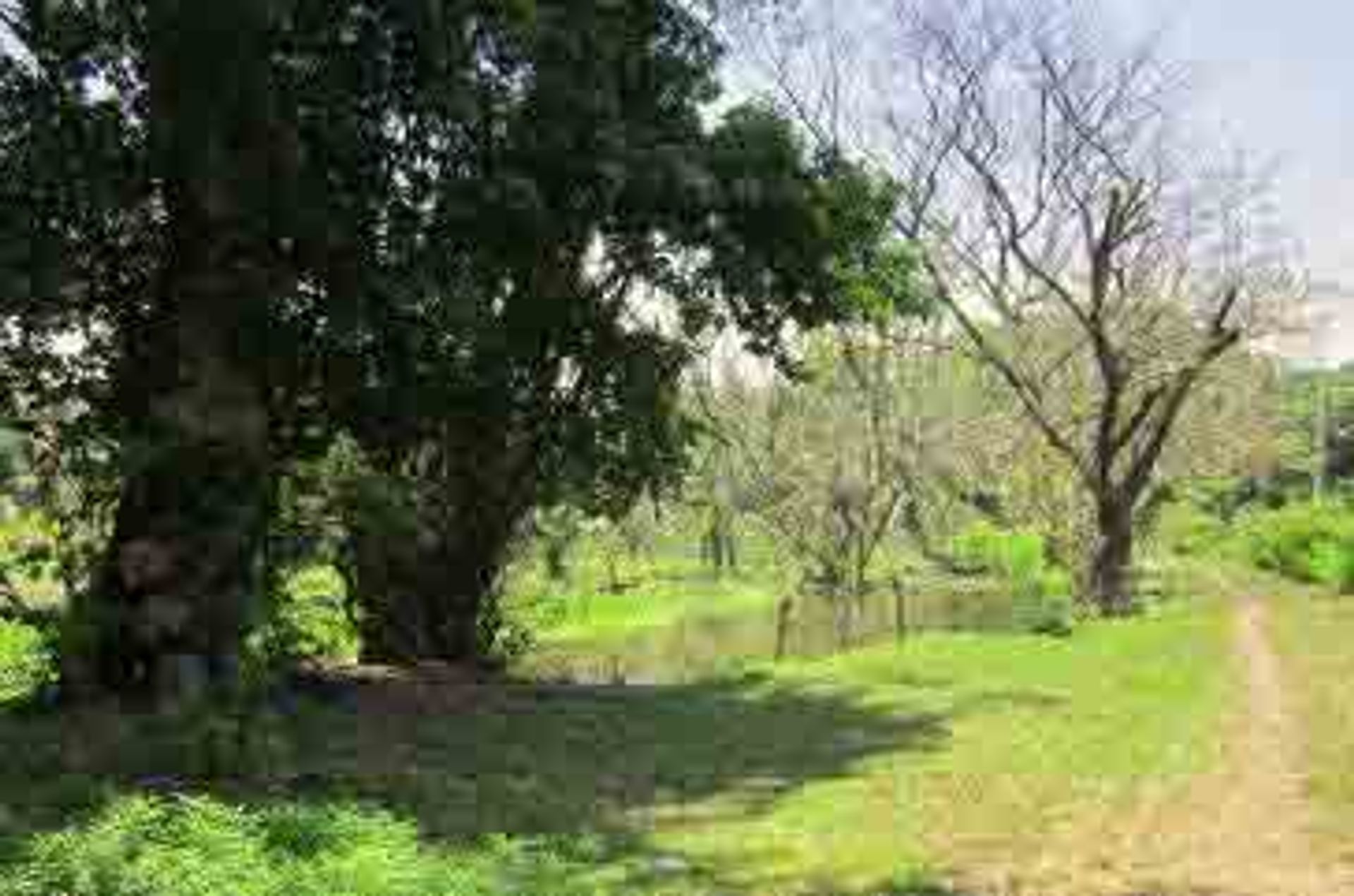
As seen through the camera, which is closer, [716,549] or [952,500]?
[952,500]

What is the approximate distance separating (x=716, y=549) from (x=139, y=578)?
6316 centimetres

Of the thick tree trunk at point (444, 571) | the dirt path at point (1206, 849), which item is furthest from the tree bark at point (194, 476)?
the dirt path at point (1206, 849)

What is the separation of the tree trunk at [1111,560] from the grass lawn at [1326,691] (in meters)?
2.89

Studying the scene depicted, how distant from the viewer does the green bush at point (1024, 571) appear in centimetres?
2552

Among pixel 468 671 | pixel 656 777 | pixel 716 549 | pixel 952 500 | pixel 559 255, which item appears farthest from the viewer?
pixel 716 549

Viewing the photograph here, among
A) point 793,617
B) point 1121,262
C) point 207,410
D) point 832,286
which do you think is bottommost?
point 793,617

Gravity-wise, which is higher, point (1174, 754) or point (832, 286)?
point (832, 286)

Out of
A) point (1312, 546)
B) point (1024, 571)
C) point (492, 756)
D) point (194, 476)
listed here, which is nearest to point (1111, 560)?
point (1312, 546)

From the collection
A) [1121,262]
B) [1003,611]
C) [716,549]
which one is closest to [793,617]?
[1003,611]

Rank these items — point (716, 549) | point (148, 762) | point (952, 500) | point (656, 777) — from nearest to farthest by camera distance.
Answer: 1. point (148, 762)
2. point (656, 777)
3. point (952, 500)
4. point (716, 549)

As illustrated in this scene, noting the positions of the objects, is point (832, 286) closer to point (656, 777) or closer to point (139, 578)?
point (656, 777)

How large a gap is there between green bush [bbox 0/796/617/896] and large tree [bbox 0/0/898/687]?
5292 mm

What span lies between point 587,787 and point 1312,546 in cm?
3029

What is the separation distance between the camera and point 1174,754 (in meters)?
12.5
